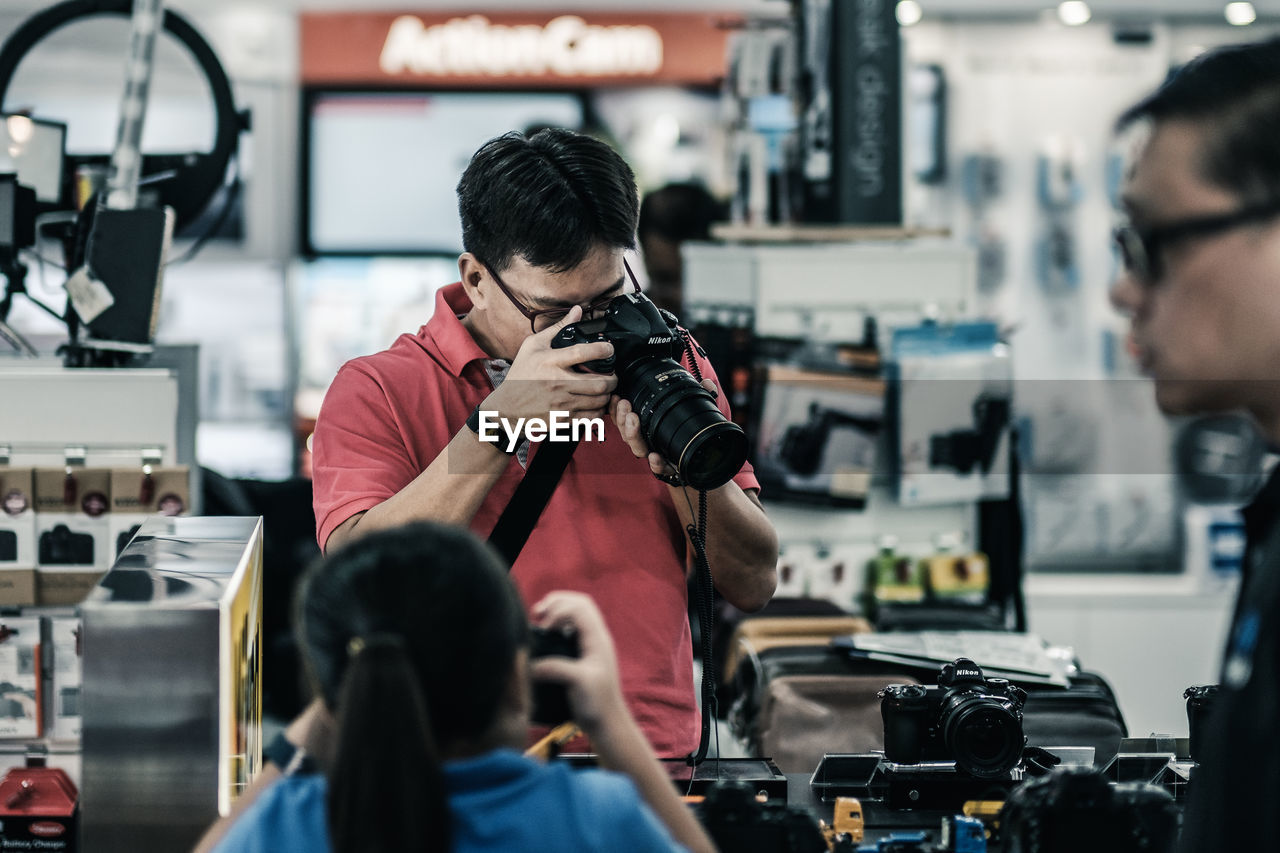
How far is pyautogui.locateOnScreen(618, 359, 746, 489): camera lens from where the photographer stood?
5.15 ft

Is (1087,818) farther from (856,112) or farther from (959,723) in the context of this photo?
(856,112)

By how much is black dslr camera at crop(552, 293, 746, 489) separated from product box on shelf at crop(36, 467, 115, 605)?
35.6 inches

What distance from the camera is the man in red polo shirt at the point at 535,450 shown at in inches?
66.2

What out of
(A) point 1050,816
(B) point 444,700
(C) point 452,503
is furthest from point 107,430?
(A) point 1050,816

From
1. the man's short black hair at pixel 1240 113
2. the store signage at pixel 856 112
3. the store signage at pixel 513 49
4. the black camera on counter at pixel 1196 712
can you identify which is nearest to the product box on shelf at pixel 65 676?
the black camera on counter at pixel 1196 712

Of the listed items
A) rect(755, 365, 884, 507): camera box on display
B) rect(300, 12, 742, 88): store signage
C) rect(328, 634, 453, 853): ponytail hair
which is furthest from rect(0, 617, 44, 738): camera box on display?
rect(300, 12, 742, 88): store signage

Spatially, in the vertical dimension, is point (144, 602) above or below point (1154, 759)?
above

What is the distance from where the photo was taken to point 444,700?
100cm

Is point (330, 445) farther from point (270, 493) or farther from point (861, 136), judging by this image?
point (270, 493)

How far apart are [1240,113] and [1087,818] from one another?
0.67m

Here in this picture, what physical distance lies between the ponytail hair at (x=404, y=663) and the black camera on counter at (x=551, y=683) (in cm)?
8

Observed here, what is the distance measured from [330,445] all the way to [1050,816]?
975 mm

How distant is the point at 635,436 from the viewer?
1657mm

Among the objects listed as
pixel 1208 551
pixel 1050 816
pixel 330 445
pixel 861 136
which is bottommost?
pixel 1208 551
